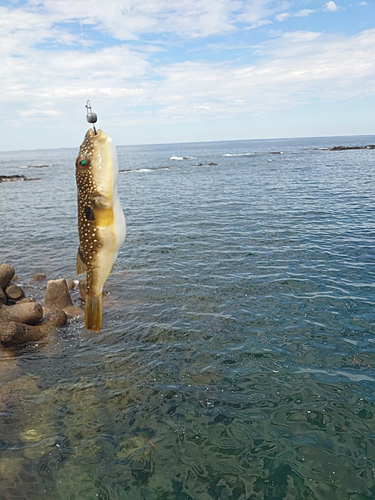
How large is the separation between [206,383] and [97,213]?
6240 millimetres

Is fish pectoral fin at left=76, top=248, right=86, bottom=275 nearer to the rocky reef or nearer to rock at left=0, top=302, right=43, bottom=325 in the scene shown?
the rocky reef

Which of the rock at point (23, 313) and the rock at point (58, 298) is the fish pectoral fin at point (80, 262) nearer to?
the rock at point (23, 313)

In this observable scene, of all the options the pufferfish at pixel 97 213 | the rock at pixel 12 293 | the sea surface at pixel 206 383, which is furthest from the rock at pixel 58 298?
the pufferfish at pixel 97 213

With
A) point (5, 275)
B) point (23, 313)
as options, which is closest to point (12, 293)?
point (5, 275)

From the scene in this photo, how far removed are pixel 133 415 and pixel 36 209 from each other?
33726 mm

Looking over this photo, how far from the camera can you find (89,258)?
19.8 ft

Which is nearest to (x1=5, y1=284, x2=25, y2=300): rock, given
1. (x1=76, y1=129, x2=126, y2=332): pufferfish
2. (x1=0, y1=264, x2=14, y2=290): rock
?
(x1=0, y1=264, x2=14, y2=290): rock

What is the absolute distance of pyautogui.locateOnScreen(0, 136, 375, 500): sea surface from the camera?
24.1 ft

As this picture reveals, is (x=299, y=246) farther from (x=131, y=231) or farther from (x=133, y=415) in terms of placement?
(x=133, y=415)

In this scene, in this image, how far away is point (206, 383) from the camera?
9898 millimetres

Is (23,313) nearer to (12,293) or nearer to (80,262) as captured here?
(12,293)

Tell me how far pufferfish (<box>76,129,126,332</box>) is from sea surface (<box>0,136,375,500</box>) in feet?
11.6

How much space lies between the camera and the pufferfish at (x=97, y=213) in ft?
16.6

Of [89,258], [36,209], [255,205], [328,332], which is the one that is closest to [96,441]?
[89,258]
